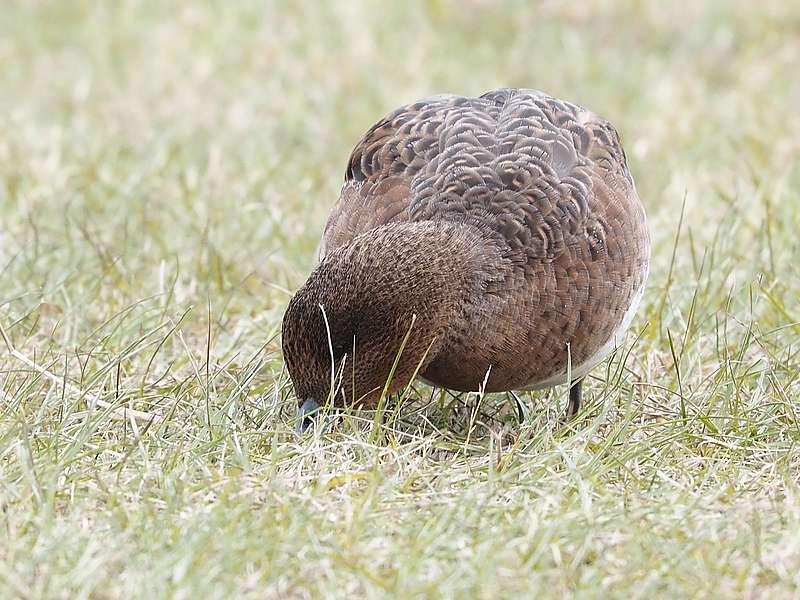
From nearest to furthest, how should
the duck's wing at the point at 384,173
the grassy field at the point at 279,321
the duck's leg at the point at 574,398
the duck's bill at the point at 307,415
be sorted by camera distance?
the grassy field at the point at 279,321 < the duck's bill at the point at 307,415 < the duck's wing at the point at 384,173 < the duck's leg at the point at 574,398

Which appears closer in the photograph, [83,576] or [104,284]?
[83,576]

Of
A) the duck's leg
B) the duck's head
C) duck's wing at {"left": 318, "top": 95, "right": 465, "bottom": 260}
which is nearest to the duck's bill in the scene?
the duck's head

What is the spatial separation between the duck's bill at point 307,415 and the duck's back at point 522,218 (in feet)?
1.34

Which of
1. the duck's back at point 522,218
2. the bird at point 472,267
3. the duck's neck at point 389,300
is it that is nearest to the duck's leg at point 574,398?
the bird at point 472,267

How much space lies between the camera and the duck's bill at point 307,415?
4.24 meters

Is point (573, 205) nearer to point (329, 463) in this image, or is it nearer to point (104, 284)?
point (329, 463)

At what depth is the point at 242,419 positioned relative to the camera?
4496mm

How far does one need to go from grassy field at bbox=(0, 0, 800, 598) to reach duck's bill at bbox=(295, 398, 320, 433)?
88mm

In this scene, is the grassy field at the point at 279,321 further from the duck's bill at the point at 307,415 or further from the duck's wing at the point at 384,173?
the duck's wing at the point at 384,173

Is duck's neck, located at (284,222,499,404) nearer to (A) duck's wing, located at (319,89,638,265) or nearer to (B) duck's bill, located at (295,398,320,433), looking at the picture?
(B) duck's bill, located at (295,398,320,433)

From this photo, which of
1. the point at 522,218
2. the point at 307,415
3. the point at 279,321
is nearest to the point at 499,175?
the point at 522,218

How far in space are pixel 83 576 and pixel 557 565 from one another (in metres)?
1.17

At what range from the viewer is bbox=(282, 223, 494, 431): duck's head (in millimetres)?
4059

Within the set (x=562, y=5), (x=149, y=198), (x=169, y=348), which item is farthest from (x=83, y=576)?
(x=562, y=5)
